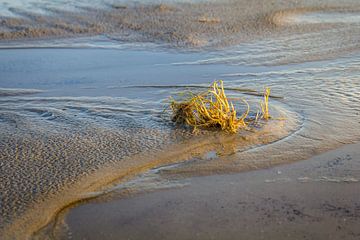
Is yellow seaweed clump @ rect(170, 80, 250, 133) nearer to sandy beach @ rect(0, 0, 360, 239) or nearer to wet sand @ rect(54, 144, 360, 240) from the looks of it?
sandy beach @ rect(0, 0, 360, 239)

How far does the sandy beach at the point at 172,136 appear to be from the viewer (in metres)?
3.68

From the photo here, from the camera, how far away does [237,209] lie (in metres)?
3.78

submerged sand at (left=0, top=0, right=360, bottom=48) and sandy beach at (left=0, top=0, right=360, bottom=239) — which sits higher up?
submerged sand at (left=0, top=0, right=360, bottom=48)

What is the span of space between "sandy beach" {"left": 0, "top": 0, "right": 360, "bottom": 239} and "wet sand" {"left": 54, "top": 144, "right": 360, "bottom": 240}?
0.04 ft

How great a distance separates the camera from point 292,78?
22.1 feet

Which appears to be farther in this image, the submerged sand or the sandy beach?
the submerged sand

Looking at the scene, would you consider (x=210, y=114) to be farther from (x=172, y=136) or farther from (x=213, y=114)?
(x=172, y=136)

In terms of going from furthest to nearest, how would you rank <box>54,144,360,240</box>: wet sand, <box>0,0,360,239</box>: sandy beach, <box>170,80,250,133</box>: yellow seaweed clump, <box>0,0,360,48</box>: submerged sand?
<box>0,0,360,48</box>: submerged sand, <box>170,80,250,133</box>: yellow seaweed clump, <box>0,0,360,239</box>: sandy beach, <box>54,144,360,240</box>: wet sand

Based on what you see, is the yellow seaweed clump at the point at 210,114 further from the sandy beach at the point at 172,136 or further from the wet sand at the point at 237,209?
the wet sand at the point at 237,209

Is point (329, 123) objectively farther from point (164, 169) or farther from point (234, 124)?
point (164, 169)

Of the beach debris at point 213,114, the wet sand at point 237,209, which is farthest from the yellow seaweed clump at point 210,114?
the wet sand at point 237,209

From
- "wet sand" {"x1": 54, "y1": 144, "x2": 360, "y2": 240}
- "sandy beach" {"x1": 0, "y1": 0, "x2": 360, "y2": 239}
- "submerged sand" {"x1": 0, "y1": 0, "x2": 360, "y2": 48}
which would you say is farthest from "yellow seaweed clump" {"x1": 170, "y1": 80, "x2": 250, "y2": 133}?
"submerged sand" {"x1": 0, "y1": 0, "x2": 360, "y2": 48}

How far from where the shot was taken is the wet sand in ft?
11.5

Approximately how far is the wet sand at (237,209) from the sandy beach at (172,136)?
0.01 meters
